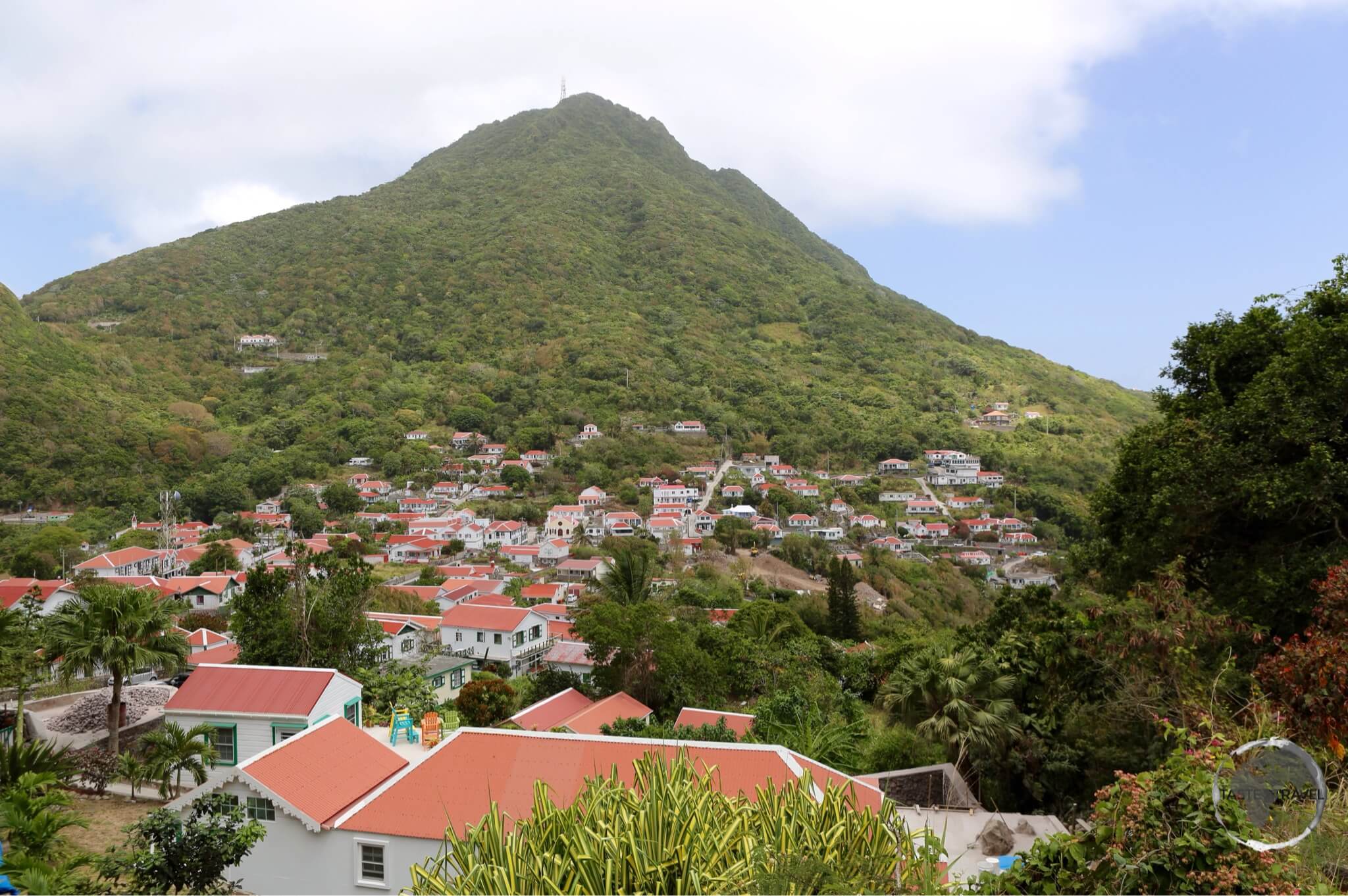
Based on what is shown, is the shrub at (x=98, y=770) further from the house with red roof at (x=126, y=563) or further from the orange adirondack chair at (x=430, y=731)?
the house with red roof at (x=126, y=563)

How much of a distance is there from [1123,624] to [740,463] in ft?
184

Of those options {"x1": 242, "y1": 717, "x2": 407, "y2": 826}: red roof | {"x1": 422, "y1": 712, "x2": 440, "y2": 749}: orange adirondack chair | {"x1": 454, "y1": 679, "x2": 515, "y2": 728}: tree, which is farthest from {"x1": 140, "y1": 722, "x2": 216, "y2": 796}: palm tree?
{"x1": 454, "y1": 679, "x2": 515, "y2": 728}: tree

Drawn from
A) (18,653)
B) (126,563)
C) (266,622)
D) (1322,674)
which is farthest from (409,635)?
(1322,674)

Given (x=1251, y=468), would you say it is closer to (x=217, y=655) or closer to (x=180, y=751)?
(x=180, y=751)

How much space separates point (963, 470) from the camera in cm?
6181

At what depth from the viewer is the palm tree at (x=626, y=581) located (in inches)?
739

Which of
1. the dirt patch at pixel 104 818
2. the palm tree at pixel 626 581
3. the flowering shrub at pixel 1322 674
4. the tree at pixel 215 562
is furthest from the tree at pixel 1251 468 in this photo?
the tree at pixel 215 562

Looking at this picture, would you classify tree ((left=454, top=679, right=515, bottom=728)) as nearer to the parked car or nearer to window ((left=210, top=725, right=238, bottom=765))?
window ((left=210, top=725, right=238, bottom=765))

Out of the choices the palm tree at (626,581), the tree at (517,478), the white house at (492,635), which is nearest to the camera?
the palm tree at (626,581)

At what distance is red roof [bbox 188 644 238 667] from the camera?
1747 centimetres

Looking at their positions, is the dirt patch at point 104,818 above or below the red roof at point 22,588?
below

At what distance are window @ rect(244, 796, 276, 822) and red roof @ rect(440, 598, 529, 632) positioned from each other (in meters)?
14.7

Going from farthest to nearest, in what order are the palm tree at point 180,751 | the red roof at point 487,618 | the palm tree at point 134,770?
1. the red roof at point 487,618
2. the palm tree at point 134,770
3. the palm tree at point 180,751

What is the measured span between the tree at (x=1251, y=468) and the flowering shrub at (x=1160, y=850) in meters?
6.20
